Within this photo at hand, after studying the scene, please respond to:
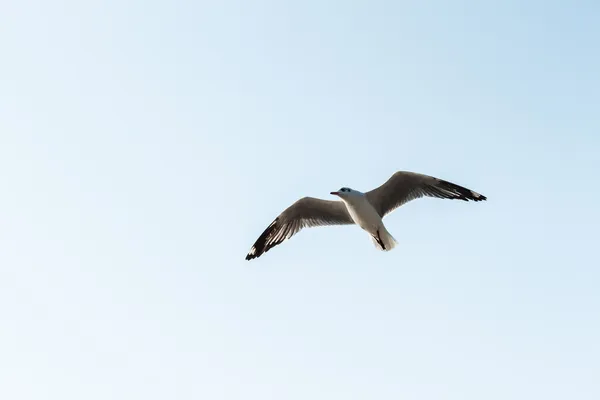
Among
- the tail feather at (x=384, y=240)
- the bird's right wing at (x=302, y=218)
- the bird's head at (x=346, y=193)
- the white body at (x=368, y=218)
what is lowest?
the tail feather at (x=384, y=240)

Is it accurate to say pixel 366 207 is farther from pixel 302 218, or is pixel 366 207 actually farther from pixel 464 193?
pixel 464 193

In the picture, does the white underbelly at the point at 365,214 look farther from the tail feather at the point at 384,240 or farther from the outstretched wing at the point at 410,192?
the outstretched wing at the point at 410,192

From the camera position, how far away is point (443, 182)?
52.6 feet

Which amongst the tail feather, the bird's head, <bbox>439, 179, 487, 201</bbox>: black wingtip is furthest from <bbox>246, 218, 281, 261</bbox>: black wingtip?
<bbox>439, 179, 487, 201</bbox>: black wingtip

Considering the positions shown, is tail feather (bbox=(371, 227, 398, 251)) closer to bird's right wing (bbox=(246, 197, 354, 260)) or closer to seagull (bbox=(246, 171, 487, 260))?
seagull (bbox=(246, 171, 487, 260))

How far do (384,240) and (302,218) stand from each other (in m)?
1.87

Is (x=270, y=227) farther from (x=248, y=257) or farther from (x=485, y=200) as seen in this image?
(x=485, y=200)

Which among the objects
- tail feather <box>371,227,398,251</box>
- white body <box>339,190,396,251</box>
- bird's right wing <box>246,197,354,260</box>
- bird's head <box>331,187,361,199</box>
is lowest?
tail feather <box>371,227,398,251</box>

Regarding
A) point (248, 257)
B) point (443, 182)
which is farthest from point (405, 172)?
point (248, 257)

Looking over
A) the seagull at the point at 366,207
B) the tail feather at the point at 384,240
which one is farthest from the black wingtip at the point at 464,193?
the tail feather at the point at 384,240

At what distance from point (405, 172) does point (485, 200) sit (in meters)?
1.68

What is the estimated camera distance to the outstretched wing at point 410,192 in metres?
16.0

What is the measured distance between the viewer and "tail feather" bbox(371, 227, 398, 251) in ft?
51.7

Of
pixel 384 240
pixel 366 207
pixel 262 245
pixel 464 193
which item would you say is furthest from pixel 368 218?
pixel 262 245
